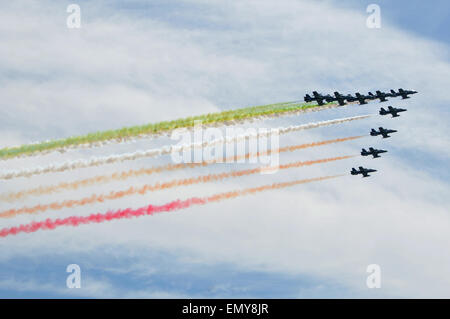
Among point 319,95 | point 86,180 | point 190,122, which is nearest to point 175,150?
point 190,122

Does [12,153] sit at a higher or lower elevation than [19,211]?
higher

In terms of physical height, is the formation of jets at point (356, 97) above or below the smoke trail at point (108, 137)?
above

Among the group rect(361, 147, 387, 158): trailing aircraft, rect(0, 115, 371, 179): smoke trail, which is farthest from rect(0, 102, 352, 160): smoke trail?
rect(361, 147, 387, 158): trailing aircraft

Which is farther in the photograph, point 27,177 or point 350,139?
point 350,139

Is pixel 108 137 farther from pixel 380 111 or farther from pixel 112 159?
pixel 380 111

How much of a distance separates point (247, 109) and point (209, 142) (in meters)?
8.82

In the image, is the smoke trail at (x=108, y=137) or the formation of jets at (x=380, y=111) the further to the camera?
the formation of jets at (x=380, y=111)

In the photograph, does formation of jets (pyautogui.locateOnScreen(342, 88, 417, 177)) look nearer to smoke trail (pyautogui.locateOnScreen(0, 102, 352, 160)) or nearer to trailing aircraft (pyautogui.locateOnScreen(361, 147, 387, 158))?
trailing aircraft (pyautogui.locateOnScreen(361, 147, 387, 158))

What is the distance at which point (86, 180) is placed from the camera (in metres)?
115

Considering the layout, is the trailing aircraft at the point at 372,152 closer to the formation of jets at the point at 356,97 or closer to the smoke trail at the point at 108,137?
the formation of jets at the point at 356,97

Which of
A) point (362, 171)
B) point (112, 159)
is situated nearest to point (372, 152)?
point (362, 171)

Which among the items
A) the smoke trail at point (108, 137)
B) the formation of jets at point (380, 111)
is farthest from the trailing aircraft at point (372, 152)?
the smoke trail at point (108, 137)
